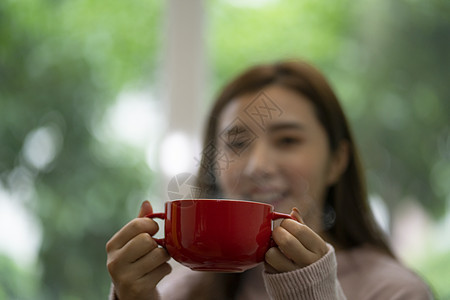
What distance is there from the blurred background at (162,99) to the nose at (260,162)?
66 cm

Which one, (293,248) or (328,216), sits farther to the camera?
(328,216)

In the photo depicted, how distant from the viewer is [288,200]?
713mm

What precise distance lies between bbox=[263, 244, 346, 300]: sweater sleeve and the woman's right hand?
0.14 metres

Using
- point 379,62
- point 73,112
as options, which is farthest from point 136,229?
point 379,62

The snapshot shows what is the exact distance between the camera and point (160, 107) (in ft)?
5.40

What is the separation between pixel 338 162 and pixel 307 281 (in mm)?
381

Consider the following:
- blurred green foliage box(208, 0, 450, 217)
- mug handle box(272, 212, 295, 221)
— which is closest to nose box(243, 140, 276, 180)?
mug handle box(272, 212, 295, 221)

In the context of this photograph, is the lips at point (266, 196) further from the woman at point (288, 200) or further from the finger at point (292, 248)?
the finger at point (292, 248)

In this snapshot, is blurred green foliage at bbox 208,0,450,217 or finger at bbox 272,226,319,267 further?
blurred green foliage at bbox 208,0,450,217

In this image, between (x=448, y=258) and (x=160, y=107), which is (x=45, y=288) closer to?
(x=160, y=107)

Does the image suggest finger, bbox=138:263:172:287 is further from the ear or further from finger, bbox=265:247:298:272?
the ear

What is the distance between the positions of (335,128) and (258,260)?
0.39 m

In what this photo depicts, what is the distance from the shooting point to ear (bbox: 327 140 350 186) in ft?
2.97

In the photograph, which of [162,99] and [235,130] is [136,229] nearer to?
[235,130]
